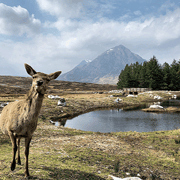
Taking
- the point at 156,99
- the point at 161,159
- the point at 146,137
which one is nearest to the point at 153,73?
the point at 156,99

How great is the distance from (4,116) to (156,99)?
65.7 meters

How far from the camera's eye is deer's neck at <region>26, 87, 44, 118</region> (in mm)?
5578

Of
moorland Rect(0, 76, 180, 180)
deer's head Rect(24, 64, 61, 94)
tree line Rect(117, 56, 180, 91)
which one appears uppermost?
tree line Rect(117, 56, 180, 91)

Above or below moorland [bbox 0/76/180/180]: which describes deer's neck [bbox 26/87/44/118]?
above

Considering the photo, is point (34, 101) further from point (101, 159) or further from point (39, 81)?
point (101, 159)

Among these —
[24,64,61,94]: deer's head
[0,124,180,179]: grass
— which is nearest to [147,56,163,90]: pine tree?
[0,124,180,179]: grass

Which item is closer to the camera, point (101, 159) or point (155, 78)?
point (101, 159)

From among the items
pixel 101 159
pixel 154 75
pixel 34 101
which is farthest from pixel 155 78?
pixel 34 101

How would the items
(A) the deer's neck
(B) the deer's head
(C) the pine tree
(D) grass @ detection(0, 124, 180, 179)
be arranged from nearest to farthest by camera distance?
(B) the deer's head → (A) the deer's neck → (D) grass @ detection(0, 124, 180, 179) → (C) the pine tree

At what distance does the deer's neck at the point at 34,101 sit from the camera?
5578 mm

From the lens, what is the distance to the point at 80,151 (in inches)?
451

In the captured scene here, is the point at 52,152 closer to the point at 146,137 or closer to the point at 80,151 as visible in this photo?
the point at 80,151

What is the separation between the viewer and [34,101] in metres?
5.64

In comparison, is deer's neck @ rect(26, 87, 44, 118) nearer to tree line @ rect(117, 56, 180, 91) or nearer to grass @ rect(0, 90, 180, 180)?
grass @ rect(0, 90, 180, 180)
